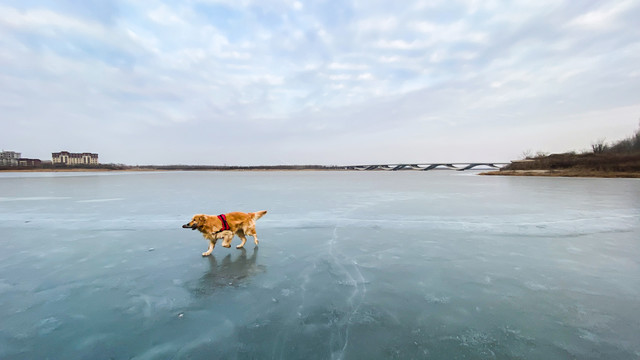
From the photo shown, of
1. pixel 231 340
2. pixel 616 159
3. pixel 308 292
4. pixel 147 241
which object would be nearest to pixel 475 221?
pixel 308 292

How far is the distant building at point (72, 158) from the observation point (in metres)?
140

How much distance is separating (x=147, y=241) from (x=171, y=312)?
425cm

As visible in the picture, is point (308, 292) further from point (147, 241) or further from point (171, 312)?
point (147, 241)

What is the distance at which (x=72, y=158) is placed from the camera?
144250 millimetres

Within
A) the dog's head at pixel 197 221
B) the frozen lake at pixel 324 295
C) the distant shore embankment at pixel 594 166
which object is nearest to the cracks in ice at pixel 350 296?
the frozen lake at pixel 324 295

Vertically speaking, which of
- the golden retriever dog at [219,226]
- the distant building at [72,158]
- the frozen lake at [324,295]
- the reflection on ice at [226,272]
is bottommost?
the reflection on ice at [226,272]

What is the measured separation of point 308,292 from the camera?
4234mm

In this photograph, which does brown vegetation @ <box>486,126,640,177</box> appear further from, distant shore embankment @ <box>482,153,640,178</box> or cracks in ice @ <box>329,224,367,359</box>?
cracks in ice @ <box>329,224,367,359</box>

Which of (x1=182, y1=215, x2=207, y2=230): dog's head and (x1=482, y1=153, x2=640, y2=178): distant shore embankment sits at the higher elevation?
(x1=482, y1=153, x2=640, y2=178): distant shore embankment

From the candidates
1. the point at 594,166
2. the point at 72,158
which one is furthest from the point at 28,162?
the point at 594,166

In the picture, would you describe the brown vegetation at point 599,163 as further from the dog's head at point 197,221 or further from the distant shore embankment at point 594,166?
the dog's head at point 197,221

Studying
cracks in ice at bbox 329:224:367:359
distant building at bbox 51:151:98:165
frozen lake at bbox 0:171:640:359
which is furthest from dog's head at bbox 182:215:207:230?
distant building at bbox 51:151:98:165

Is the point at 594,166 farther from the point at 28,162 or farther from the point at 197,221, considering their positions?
the point at 28,162

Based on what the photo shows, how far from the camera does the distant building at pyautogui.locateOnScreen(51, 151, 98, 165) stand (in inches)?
5502
